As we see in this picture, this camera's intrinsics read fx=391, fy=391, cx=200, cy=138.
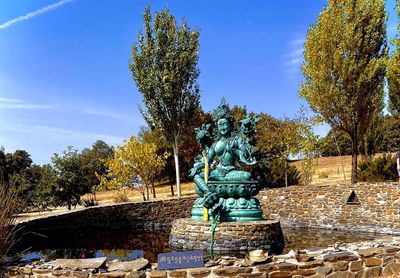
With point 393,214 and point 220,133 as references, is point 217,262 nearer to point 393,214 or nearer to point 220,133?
point 220,133

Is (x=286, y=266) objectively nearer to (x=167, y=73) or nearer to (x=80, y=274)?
(x=80, y=274)

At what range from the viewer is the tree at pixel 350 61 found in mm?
19516

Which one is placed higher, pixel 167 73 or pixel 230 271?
pixel 167 73

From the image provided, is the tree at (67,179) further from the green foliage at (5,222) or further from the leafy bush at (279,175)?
the green foliage at (5,222)

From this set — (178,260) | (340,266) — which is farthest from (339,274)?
(178,260)

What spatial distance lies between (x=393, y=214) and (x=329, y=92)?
8.04m

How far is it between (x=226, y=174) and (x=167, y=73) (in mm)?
12996

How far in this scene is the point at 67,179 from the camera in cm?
2452

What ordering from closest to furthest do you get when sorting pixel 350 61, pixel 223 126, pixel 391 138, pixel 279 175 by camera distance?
pixel 223 126 → pixel 350 61 → pixel 279 175 → pixel 391 138

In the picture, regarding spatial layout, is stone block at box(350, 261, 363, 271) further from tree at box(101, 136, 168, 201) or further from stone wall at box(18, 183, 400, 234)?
tree at box(101, 136, 168, 201)

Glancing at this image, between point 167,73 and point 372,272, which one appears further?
point 167,73

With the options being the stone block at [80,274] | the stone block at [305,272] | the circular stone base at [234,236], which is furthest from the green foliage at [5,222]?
the circular stone base at [234,236]

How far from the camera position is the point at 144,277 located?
5.17 m

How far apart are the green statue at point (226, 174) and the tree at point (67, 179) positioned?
15260 mm
